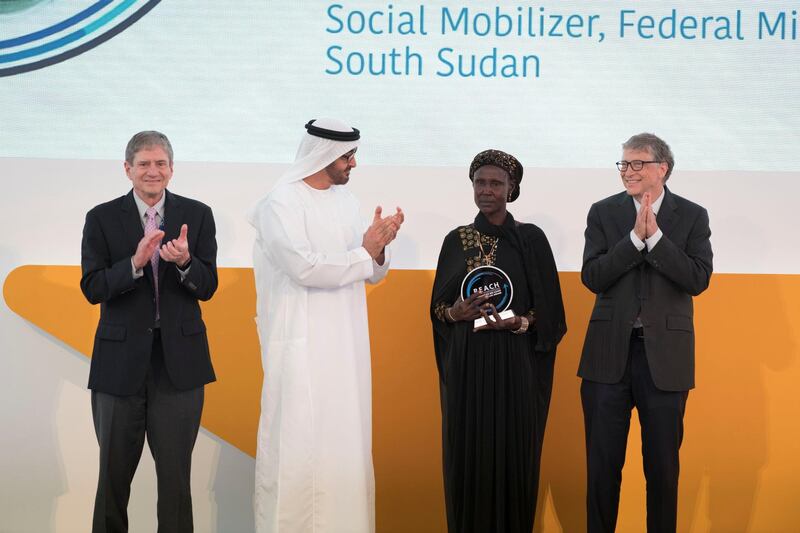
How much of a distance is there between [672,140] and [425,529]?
2.23m

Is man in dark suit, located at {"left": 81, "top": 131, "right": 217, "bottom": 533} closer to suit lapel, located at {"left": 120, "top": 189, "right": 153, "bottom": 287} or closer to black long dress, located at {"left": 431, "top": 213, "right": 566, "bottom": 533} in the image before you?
suit lapel, located at {"left": 120, "top": 189, "right": 153, "bottom": 287}

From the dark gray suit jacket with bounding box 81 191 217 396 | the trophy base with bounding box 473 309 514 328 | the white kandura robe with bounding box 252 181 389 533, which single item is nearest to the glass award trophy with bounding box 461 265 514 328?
the trophy base with bounding box 473 309 514 328

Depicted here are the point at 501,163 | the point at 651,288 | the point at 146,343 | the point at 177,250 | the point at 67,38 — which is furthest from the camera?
the point at 67,38

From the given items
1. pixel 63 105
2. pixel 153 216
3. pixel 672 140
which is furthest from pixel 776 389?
pixel 63 105

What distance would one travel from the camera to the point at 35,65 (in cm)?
470

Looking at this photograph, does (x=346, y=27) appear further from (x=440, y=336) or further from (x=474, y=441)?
(x=474, y=441)

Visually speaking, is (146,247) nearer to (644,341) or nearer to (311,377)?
(311,377)

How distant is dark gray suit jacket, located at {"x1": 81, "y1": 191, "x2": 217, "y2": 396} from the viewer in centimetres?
369

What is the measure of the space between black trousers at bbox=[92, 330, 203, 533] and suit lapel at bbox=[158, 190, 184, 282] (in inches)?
10.8

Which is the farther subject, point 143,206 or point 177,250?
point 143,206

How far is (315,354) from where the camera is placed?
3.83m

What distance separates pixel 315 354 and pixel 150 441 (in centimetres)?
73

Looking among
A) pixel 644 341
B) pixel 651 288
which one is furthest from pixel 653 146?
pixel 644 341

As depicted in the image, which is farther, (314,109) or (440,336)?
(314,109)
